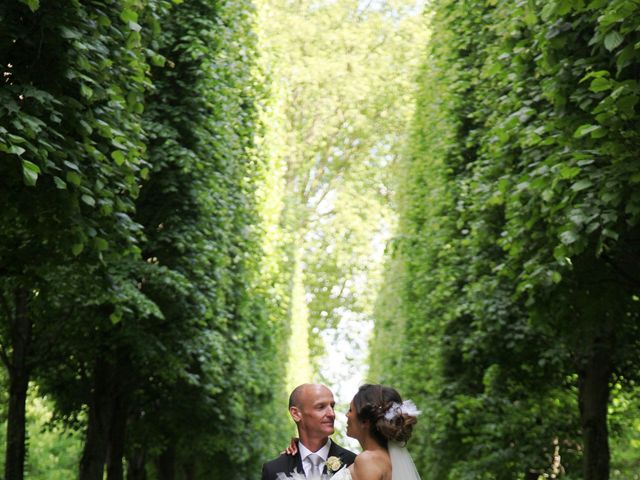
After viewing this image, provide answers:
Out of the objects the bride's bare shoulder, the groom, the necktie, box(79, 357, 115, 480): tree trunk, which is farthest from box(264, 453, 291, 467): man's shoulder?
box(79, 357, 115, 480): tree trunk

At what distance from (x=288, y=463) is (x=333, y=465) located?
31 cm

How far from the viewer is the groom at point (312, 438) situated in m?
6.70

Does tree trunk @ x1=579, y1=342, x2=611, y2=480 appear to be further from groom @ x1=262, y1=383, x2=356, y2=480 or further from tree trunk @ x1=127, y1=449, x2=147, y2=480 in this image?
tree trunk @ x1=127, y1=449, x2=147, y2=480

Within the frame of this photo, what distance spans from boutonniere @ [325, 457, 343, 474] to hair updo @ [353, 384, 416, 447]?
0.80 ft

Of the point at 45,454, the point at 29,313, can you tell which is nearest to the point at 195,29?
the point at 29,313

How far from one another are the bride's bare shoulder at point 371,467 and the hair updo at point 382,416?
0.41 ft

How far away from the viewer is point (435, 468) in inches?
1106

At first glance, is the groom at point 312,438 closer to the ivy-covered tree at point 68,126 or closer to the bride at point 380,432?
the bride at point 380,432

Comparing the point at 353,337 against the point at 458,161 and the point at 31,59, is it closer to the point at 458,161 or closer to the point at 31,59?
the point at 458,161

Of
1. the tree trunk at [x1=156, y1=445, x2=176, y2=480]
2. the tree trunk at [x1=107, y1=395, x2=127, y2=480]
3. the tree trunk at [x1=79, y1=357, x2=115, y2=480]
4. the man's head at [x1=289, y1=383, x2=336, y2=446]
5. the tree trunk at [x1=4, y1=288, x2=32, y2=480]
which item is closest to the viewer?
the man's head at [x1=289, y1=383, x2=336, y2=446]

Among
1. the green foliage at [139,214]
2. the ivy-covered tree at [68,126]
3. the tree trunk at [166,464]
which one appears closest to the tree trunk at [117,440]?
the green foliage at [139,214]

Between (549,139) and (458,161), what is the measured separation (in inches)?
516

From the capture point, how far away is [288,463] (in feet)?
22.6

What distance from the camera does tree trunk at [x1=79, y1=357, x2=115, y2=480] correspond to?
746 inches
